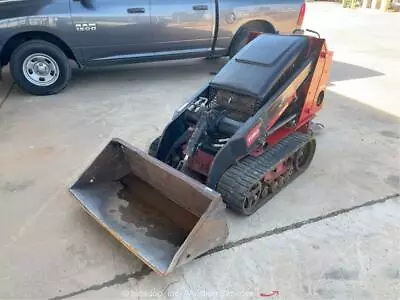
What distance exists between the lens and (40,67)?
5484 millimetres

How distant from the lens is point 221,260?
265cm

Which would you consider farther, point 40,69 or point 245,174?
point 40,69

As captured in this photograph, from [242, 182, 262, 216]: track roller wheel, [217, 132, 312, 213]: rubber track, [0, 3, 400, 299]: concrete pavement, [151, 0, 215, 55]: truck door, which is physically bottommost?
[0, 3, 400, 299]: concrete pavement

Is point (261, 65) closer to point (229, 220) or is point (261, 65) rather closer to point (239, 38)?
point (229, 220)

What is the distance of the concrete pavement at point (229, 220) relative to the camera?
8.11 feet

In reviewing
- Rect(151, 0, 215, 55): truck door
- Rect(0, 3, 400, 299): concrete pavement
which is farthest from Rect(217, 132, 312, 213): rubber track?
Rect(151, 0, 215, 55): truck door

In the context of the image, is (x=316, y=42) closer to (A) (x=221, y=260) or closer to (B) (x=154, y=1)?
(A) (x=221, y=260)

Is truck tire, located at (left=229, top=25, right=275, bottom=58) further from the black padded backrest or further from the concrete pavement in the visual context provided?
the black padded backrest

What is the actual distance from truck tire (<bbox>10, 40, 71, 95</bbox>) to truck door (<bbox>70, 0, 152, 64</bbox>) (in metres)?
0.34

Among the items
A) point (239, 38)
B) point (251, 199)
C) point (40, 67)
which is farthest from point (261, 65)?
point (40, 67)

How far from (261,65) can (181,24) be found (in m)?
2.97

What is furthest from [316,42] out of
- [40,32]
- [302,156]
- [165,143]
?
[40,32]

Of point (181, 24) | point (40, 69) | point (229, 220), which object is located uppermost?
point (181, 24)

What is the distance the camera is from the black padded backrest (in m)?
3.20
